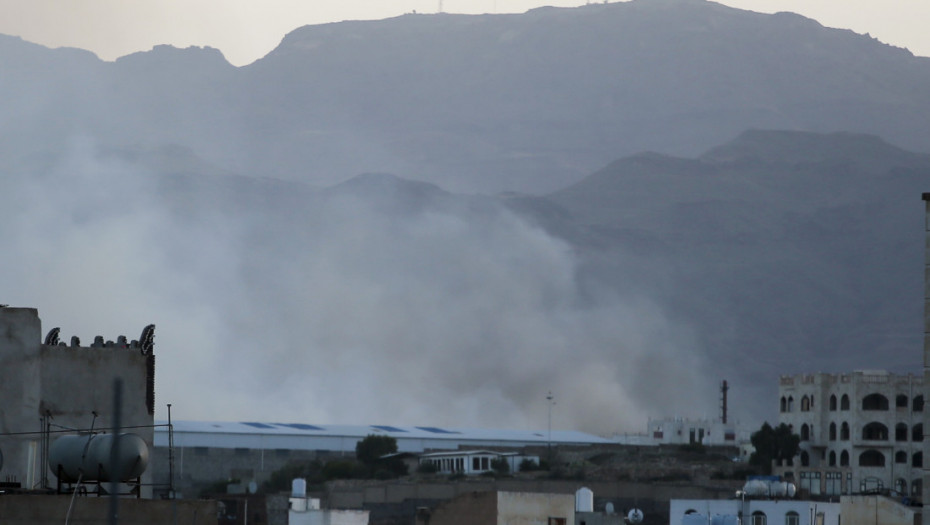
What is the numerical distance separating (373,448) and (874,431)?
34.2m

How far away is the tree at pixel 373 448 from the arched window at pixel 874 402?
33042mm

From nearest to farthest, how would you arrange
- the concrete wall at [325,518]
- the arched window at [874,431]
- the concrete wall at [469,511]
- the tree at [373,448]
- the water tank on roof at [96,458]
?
the water tank on roof at [96,458]
the concrete wall at [469,511]
the concrete wall at [325,518]
the arched window at [874,431]
the tree at [373,448]

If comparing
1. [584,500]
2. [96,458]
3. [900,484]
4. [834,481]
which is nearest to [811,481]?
[834,481]

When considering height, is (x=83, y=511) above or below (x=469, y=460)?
below

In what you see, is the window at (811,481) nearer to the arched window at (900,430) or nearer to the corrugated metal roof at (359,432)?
the arched window at (900,430)

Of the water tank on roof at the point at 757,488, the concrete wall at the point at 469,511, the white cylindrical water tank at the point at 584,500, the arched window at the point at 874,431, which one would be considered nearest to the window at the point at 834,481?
the arched window at the point at 874,431

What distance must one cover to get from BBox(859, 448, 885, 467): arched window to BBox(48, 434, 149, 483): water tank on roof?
101 m

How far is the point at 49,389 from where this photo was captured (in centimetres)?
2395

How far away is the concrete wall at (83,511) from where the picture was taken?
16.6 m

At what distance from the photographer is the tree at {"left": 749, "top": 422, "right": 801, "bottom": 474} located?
4572 inches

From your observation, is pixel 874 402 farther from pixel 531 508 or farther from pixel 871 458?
pixel 531 508

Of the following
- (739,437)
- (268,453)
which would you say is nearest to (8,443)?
(268,453)

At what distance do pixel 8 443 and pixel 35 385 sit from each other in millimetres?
1352

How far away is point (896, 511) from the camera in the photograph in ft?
145
